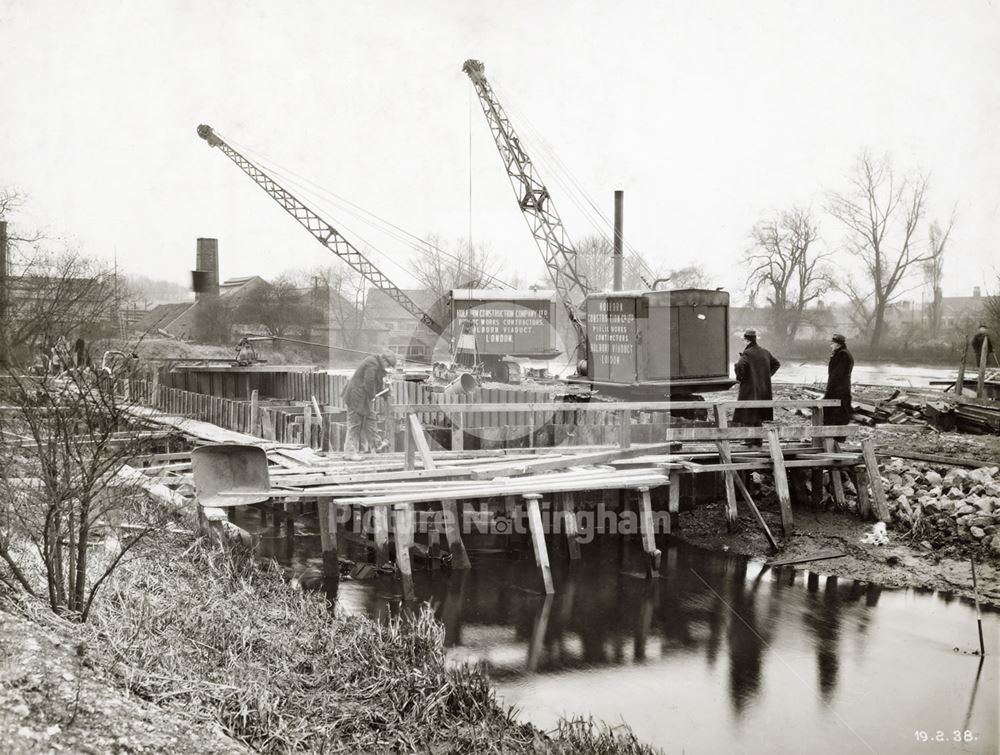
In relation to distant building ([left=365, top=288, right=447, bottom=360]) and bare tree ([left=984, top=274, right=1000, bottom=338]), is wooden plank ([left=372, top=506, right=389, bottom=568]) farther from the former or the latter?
distant building ([left=365, top=288, right=447, bottom=360])

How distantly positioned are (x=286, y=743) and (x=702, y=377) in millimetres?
11699

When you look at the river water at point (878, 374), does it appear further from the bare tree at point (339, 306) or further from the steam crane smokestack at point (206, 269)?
the steam crane smokestack at point (206, 269)

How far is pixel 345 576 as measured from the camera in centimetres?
1098

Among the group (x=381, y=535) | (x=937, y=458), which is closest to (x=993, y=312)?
(x=937, y=458)

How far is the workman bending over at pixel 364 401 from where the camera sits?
44.1 feet

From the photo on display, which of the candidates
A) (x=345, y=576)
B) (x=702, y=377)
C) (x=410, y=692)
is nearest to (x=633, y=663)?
(x=410, y=692)

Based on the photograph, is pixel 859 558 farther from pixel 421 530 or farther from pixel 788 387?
pixel 788 387

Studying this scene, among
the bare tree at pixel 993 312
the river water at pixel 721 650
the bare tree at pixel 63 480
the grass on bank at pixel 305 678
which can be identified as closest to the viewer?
the grass on bank at pixel 305 678

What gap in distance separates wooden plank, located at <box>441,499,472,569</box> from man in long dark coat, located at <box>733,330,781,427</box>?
17.1 feet

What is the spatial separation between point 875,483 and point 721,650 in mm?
4844

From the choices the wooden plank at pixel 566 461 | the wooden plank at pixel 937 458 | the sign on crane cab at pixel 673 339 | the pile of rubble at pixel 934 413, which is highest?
the sign on crane cab at pixel 673 339

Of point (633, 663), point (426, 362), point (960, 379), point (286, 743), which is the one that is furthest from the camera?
point (426, 362)

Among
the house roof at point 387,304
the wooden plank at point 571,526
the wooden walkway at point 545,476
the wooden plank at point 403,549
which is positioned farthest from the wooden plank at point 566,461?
the house roof at point 387,304

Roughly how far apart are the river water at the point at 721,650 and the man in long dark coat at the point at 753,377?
2.56 m
